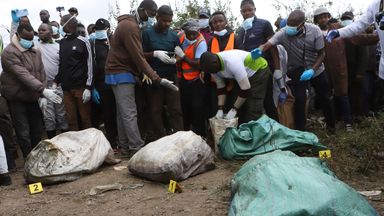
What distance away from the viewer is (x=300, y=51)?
212 inches

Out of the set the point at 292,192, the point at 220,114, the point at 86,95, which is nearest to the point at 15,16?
the point at 86,95

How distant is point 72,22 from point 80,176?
2.07 m

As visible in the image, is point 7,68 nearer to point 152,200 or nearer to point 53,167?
point 53,167

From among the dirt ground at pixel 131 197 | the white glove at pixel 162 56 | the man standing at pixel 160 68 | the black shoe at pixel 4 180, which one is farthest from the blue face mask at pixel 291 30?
the black shoe at pixel 4 180

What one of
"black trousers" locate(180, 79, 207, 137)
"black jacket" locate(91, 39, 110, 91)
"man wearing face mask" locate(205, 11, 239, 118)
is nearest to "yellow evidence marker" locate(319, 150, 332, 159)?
"man wearing face mask" locate(205, 11, 239, 118)

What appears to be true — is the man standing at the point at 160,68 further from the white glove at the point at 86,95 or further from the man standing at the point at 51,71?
the man standing at the point at 51,71

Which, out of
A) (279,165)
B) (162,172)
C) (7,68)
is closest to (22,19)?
(7,68)

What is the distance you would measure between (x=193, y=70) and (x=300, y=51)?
1.25 metres

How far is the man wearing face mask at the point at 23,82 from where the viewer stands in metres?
4.94

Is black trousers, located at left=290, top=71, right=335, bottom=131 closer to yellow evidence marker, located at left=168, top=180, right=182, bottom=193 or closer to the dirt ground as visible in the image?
the dirt ground

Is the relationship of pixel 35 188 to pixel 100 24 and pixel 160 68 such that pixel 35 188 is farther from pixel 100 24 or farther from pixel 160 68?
pixel 100 24

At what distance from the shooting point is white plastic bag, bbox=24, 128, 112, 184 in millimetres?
4336

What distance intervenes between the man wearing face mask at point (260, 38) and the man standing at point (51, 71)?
231 cm

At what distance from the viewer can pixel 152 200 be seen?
12.1 ft
